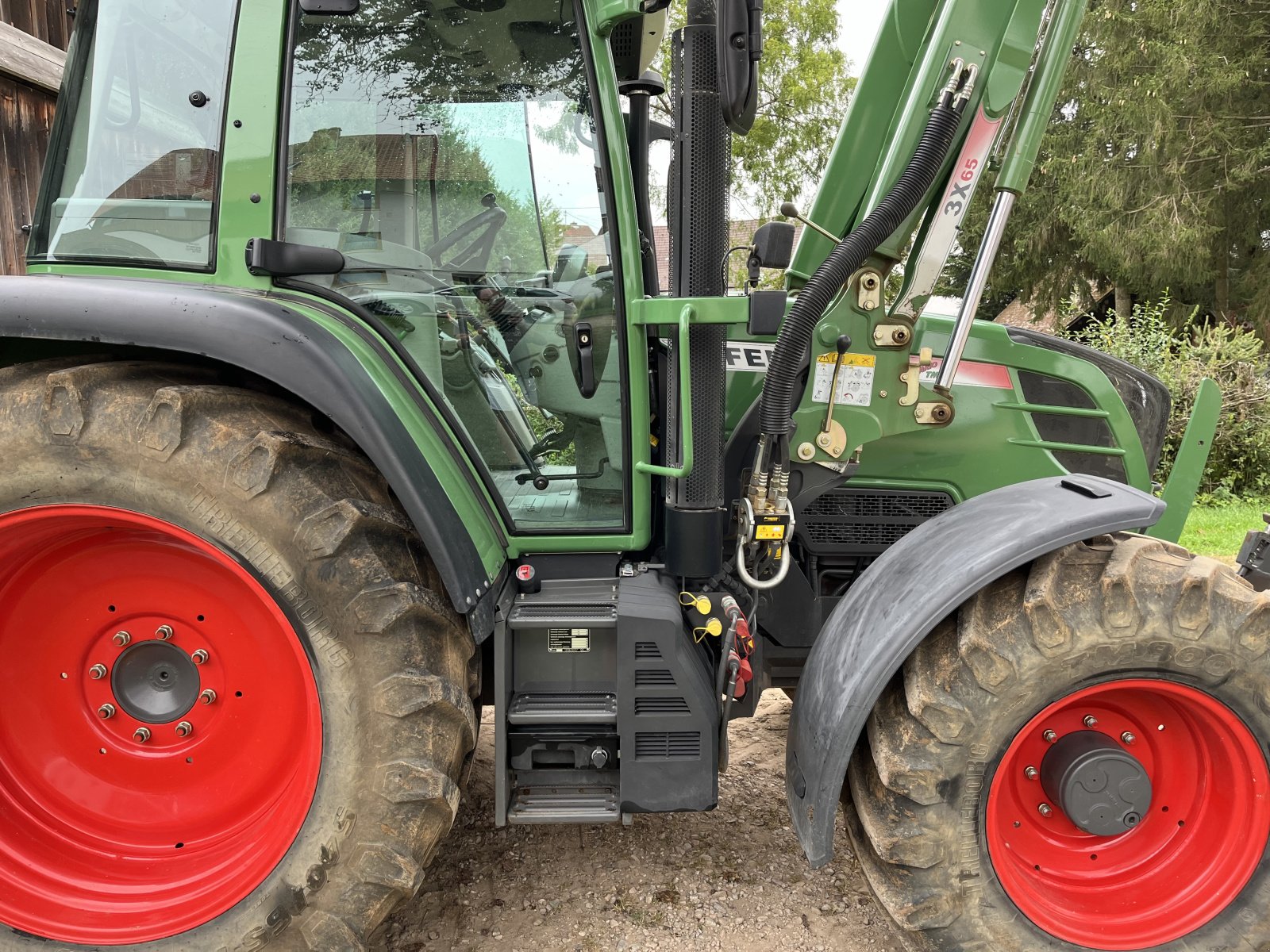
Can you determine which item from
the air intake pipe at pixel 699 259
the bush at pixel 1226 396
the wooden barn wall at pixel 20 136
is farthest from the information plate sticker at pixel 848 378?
the bush at pixel 1226 396

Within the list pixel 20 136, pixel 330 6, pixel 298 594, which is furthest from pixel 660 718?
pixel 20 136

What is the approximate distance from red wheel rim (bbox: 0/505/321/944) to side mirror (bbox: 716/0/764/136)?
1598mm

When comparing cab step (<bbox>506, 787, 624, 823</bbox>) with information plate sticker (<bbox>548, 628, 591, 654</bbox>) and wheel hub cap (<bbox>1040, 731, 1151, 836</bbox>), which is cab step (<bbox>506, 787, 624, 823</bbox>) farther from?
wheel hub cap (<bbox>1040, 731, 1151, 836</bbox>)

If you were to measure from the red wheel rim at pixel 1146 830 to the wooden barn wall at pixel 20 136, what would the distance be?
572 centimetres

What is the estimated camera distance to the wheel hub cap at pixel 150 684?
2.04 meters

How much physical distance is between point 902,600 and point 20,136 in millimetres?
5630

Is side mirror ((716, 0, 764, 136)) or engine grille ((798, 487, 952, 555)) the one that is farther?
engine grille ((798, 487, 952, 555))

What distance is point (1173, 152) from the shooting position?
40.3 ft

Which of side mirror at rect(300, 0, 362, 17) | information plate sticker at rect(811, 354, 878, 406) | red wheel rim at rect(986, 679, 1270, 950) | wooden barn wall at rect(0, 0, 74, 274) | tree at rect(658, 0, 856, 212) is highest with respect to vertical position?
tree at rect(658, 0, 856, 212)

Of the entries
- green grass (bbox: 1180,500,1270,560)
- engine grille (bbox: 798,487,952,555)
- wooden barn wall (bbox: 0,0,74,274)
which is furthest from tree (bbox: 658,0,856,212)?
engine grille (bbox: 798,487,952,555)

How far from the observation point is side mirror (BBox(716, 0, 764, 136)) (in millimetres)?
1739

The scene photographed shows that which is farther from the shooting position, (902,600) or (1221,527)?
(1221,527)

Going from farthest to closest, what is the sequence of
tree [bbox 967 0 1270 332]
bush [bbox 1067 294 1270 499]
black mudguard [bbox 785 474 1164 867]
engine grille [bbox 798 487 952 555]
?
tree [bbox 967 0 1270 332]
bush [bbox 1067 294 1270 499]
engine grille [bbox 798 487 952 555]
black mudguard [bbox 785 474 1164 867]

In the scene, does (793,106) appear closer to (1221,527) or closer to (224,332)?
(1221,527)
